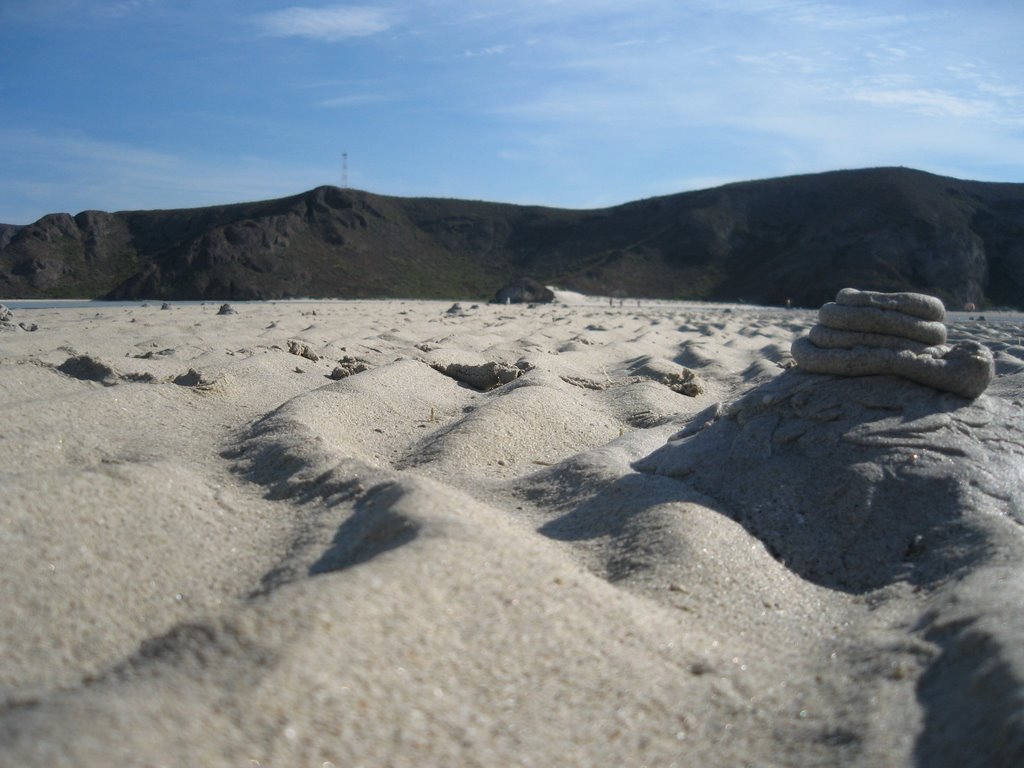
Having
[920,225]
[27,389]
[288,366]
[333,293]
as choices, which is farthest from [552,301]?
[27,389]

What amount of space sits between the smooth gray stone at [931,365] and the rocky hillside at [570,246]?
2813 cm

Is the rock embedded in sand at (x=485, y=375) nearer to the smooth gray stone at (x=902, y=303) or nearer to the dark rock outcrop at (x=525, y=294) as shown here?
the smooth gray stone at (x=902, y=303)

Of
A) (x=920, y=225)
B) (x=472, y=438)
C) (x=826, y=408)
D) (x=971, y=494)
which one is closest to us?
(x=971, y=494)

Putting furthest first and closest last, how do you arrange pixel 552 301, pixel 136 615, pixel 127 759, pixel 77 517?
pixel 552 301, pixel 77 517, pixel 136 615, pixel 127 759

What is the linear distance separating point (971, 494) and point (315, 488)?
258cm

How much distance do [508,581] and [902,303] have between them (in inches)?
97.1

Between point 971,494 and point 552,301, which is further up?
point 552,301

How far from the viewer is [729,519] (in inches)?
126

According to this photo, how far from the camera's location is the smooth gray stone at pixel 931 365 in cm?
363

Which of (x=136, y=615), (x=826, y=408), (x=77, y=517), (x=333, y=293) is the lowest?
(x=136, y=615)

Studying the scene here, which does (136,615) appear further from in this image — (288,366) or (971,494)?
(288,366)

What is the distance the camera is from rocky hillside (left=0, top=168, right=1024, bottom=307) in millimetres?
32062

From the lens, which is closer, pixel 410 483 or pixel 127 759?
pixel 127 759

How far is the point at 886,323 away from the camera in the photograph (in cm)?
377
